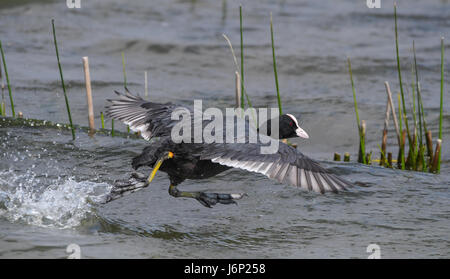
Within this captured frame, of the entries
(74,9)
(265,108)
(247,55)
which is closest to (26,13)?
(74,9)

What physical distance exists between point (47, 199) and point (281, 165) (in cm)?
160

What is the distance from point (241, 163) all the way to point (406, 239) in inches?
44.6

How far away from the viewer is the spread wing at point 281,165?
12.5 feet

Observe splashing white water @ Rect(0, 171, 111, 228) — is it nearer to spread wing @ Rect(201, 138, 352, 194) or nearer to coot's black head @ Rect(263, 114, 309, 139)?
spread wing @ Rect(201, 138, 352, 194)

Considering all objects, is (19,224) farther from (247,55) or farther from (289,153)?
(247,55)

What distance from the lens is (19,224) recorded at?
4.10 metres

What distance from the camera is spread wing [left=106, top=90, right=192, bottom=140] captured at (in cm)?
480

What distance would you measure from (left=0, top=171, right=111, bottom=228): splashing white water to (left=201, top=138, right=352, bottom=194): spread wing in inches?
36.6

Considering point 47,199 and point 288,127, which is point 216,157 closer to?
point 288,127

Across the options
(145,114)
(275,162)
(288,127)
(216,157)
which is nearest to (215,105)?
(145,114)

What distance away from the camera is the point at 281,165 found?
156 inches

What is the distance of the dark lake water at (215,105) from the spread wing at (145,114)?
450 mm

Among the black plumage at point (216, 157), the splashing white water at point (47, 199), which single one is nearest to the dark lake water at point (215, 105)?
the splashing white water at point (47, 199)

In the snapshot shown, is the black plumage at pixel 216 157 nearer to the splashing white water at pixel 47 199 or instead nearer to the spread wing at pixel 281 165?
the spread wing at pixel 281 165
